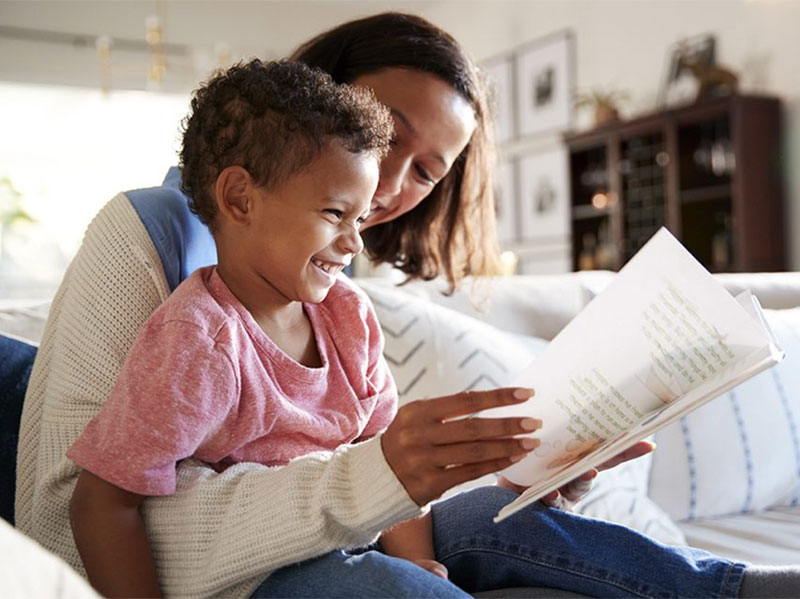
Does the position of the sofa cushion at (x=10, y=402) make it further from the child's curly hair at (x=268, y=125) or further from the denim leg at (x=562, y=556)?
the denim leg at (x=562, y=556)

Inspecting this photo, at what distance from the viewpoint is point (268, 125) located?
97 cm

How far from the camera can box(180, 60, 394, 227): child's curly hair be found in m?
0.96

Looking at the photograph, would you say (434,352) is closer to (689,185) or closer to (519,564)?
(519,564)

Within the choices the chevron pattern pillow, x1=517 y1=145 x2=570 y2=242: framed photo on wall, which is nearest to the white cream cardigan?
the chevron pattern pillow

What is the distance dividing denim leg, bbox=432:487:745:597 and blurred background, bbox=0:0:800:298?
3.10 metres

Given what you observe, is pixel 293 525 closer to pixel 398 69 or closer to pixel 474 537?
pixel 474 537

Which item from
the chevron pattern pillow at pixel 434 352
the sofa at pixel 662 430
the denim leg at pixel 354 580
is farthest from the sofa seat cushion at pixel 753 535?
the denim leg at pixel 354 580

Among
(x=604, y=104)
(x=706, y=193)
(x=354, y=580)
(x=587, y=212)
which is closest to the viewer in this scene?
(x=354, y=580)

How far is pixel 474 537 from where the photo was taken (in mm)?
Result: 1016

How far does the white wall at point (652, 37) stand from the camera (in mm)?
4391

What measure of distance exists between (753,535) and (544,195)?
175 inches

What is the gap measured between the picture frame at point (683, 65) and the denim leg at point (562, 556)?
4.03 meters

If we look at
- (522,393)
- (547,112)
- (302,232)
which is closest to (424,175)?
(302,232)

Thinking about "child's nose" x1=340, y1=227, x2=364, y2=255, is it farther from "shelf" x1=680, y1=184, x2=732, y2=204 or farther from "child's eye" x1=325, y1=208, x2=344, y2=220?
"shelf" x1=680, y1=184, x2=732, y2=204
